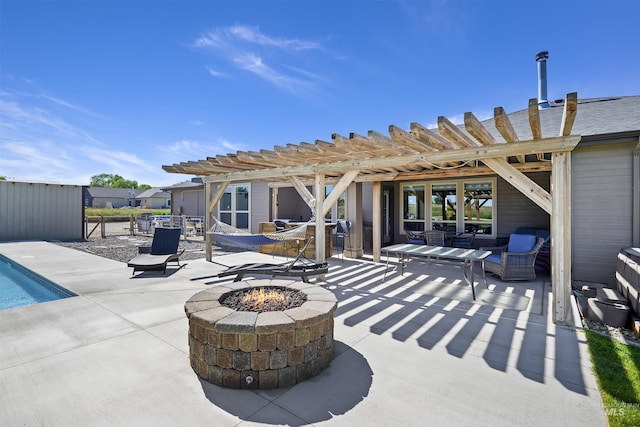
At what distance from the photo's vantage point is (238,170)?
716 centimetres

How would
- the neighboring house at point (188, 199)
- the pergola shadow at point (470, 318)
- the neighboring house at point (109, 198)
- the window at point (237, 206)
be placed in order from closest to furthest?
the pergola shadow at point (470, 318), the window at point (237, 206), the neighboring house at point (188, 199), the neighboring house at point (109, 198)

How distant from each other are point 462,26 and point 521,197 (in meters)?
4.65

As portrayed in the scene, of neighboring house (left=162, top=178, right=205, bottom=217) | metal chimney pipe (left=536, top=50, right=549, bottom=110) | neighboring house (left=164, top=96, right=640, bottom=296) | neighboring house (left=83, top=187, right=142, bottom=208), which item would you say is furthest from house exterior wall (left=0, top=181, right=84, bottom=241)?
neighboring house (left=83, top=187, right=142, bottom=208)

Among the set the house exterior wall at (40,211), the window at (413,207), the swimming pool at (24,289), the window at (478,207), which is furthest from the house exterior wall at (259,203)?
the house exterior wall at (40,211)

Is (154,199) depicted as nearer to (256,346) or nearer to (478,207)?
(478,207)

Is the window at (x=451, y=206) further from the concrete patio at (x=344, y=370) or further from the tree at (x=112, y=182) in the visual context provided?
Answer: the tree at (x=112, y=182)

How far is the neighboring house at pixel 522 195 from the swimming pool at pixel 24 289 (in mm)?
3358

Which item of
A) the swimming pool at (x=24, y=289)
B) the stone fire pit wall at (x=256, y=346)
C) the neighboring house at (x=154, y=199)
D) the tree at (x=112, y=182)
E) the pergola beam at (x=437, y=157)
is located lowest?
the swimming pool at (x=24, y=289)

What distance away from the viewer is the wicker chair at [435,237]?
25.5 feet

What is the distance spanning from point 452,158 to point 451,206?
4715 mm

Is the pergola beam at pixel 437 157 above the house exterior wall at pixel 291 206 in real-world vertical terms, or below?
above

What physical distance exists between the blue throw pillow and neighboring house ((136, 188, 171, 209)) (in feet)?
149

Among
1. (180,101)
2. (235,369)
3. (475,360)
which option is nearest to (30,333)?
(235,369)

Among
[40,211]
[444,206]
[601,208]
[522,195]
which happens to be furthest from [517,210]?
[40,211]
